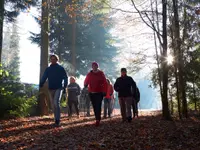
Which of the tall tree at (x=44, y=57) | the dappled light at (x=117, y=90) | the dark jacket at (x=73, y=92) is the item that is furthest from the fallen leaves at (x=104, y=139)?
the tall tree at (x=44, y=57)

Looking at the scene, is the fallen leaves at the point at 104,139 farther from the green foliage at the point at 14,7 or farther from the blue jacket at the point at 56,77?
the green foliage at the point at 14,7

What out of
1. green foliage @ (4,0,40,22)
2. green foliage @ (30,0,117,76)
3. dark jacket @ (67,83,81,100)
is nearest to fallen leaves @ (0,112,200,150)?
dark jacket @ (67,83,81,100)

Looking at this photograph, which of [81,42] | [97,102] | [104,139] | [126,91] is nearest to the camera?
[104,139]

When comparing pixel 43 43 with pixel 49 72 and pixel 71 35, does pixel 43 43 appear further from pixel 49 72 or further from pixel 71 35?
pixel 71 35

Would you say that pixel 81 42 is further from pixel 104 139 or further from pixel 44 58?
pixel 104 139

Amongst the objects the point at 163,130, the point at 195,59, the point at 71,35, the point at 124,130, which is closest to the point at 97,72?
the point at 124,130

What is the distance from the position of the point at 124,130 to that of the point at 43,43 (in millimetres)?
8034

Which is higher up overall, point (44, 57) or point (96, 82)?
point (44, 57)

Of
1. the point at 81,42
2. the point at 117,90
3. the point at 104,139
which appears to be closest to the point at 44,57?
the point at 117,90

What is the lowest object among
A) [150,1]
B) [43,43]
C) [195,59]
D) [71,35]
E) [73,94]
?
[73,94]

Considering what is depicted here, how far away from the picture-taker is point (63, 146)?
5449mm

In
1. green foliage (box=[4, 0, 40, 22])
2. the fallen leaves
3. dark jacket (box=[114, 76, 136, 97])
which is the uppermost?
green foliage (box=[4, 0, 40, 22])

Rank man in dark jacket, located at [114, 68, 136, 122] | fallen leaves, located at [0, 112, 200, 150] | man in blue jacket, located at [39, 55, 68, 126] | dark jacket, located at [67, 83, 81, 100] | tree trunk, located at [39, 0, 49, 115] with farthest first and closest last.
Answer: tree trunk, located at [39, 0, 49, 115], dark jacket, located at [67, 83, 81, 100], man in dark jacket, located at [114, 68, 136, 122], man in blue jacket, located at [39, 55, 68, 126], fallen leaves, located at [0, 112, 200, 150]

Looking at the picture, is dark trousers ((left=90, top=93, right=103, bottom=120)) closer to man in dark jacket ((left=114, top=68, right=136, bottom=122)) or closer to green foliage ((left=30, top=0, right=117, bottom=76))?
man in dark jacket ((left=114, top=68, right=136, bottom=122))
